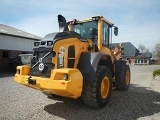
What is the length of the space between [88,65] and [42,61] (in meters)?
1.24

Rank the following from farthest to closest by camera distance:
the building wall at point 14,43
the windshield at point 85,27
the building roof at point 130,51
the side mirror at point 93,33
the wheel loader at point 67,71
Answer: the building roof at point 130,51, the building wall at point 14,43, the windshield at point 85,27, the side mirror at point 93,33, the wheel loader at point 67,71

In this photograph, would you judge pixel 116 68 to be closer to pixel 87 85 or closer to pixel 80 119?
pixel 87 85

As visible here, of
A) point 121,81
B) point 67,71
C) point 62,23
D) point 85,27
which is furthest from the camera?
point 121,81

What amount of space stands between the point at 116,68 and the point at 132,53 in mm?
59770

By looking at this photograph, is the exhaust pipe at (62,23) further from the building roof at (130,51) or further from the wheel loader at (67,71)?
the building roof at (130,51)

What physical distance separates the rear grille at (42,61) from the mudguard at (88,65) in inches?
33.1

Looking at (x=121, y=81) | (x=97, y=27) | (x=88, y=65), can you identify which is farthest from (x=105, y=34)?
(x=88, y=65)

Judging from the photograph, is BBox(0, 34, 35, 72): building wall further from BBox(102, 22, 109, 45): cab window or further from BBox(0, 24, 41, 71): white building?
BBox(102, 22, 109, 45): cab window

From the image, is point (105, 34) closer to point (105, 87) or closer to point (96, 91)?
point (105, 87)

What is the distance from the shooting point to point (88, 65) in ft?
17.3

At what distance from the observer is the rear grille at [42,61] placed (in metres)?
5.04

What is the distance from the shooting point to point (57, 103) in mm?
6203

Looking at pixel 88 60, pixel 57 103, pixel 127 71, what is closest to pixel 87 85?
pixel 88 60

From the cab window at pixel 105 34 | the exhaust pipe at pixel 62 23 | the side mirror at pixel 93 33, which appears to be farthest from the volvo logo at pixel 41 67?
the cab window at pixel 105 34
